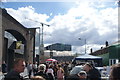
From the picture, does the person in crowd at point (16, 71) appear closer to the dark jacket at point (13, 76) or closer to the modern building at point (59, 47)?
the dark jacket at point (13, 76)

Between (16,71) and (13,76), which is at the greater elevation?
(16,71)

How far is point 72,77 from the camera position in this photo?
26.0ft

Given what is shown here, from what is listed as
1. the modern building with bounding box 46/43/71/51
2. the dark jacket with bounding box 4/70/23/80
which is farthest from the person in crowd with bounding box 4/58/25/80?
the modern building with bounding box 46/43/71/51

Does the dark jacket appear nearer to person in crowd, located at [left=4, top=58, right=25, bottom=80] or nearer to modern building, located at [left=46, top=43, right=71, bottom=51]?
person in crowd, located at [left=4, top=58, right=25, bottom=80]

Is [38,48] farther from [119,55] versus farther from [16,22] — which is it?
[119,55]

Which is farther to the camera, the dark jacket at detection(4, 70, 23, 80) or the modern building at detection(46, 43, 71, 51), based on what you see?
the modern building at detection(46, 43, 71, 51)

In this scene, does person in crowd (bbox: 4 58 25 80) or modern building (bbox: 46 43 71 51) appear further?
modern building (bbox: 46 43 71 51)

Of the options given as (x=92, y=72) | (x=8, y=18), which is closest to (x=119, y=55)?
(x=92, y=72)

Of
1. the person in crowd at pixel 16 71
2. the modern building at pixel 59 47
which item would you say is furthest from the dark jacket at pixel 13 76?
the modern building at pixel 59 47

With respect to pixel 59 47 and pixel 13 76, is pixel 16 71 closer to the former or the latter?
pixel 13 76

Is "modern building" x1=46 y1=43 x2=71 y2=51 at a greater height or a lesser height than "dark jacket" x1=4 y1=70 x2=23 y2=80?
greater

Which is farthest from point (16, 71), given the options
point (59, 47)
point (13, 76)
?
point (59, 47)

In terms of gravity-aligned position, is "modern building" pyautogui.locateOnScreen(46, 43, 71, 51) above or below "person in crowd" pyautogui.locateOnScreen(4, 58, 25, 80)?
above

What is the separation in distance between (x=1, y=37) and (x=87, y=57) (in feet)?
42.3
